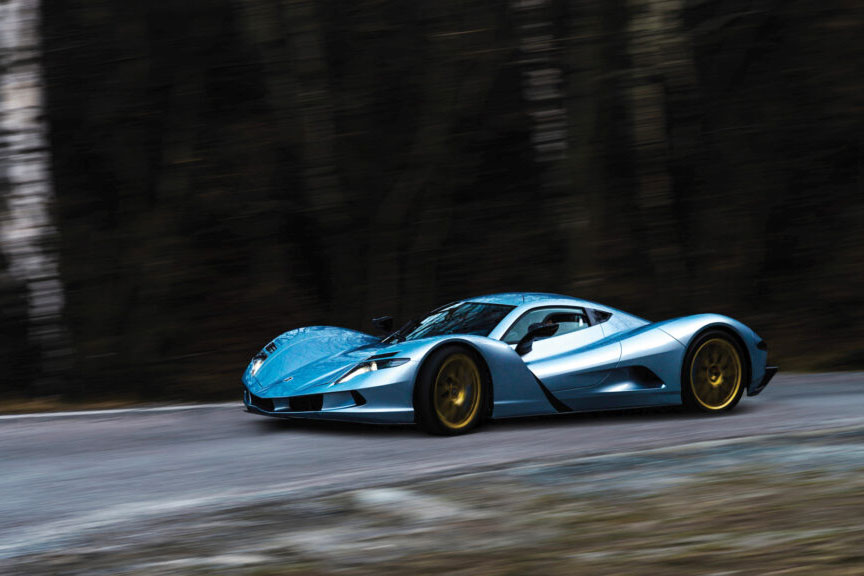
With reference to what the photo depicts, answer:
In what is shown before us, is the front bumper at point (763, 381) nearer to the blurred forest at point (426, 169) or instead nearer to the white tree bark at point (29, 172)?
the blurred forest at point (426, 169)

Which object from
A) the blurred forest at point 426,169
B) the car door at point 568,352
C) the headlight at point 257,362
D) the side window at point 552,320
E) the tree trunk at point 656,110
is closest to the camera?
the car door at point 568,352

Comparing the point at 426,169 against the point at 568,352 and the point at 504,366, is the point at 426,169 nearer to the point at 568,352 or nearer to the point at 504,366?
the point at 568,352

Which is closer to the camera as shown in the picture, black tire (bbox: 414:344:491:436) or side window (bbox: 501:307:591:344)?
black tire (bbox: 414:344:491:436)

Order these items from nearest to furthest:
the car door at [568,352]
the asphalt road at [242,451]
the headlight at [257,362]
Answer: the asphalt road at [242,451] → the car door at [568,352] → the headlight at [257,362]

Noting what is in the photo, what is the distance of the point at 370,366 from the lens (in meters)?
7.59

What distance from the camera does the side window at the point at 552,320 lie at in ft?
26.9

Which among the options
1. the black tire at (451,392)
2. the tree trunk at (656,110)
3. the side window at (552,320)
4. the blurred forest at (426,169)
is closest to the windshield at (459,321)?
the side window at (552,320)

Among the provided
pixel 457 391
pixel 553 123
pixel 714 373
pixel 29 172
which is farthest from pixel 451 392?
pixel 553 123

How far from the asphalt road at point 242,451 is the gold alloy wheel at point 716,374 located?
173 mm

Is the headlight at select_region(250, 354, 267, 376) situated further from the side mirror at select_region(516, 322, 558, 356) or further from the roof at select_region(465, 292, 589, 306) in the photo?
the side mirror at select_region(516, 322, 558, 356)

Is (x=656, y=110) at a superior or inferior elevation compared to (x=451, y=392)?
superior

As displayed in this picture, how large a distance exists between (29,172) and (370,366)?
5477 millimetres

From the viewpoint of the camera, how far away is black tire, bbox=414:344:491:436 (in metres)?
7.50

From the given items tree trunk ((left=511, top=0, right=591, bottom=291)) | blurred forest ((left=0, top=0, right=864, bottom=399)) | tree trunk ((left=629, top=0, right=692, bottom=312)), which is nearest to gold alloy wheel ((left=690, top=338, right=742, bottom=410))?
blurred forest ((left=0, top=0, right=864, bottom=399))
